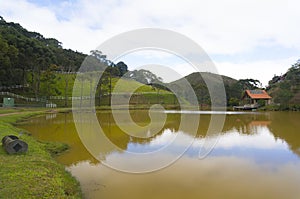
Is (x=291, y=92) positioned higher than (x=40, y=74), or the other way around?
(x=40, y=74)

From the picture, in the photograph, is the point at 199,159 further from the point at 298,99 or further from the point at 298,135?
the point at 298,99

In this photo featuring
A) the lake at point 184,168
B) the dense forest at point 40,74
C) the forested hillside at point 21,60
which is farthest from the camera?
the dense forest at point 40,74

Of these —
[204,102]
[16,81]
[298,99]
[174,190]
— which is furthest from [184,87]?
[174,190]

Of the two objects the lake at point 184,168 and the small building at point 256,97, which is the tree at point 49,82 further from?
the small building at point 256,97

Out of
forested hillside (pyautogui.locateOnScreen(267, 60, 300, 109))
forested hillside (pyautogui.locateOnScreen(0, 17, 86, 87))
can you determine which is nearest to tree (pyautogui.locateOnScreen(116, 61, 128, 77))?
forested hillside (pyautogui.locateOnScreen(0, 17, 86, 87))

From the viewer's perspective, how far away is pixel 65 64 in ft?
187

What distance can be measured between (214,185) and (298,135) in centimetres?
1111

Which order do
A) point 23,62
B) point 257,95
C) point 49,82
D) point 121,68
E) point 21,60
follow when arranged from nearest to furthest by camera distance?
point 21,60 < point 23,62 < point 49,82 < point 257,95 < point 121,68

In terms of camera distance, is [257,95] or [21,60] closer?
[21,60]

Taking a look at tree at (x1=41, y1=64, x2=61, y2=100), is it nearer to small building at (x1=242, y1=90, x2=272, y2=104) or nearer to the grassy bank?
the grassy bank

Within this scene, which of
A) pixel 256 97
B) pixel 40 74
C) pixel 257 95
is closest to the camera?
pixel 40 74

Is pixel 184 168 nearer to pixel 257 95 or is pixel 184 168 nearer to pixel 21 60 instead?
pixel 21 60

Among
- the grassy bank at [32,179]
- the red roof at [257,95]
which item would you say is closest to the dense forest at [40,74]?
the red roof at [257,95]

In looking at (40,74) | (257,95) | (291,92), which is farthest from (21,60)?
(291,92)
